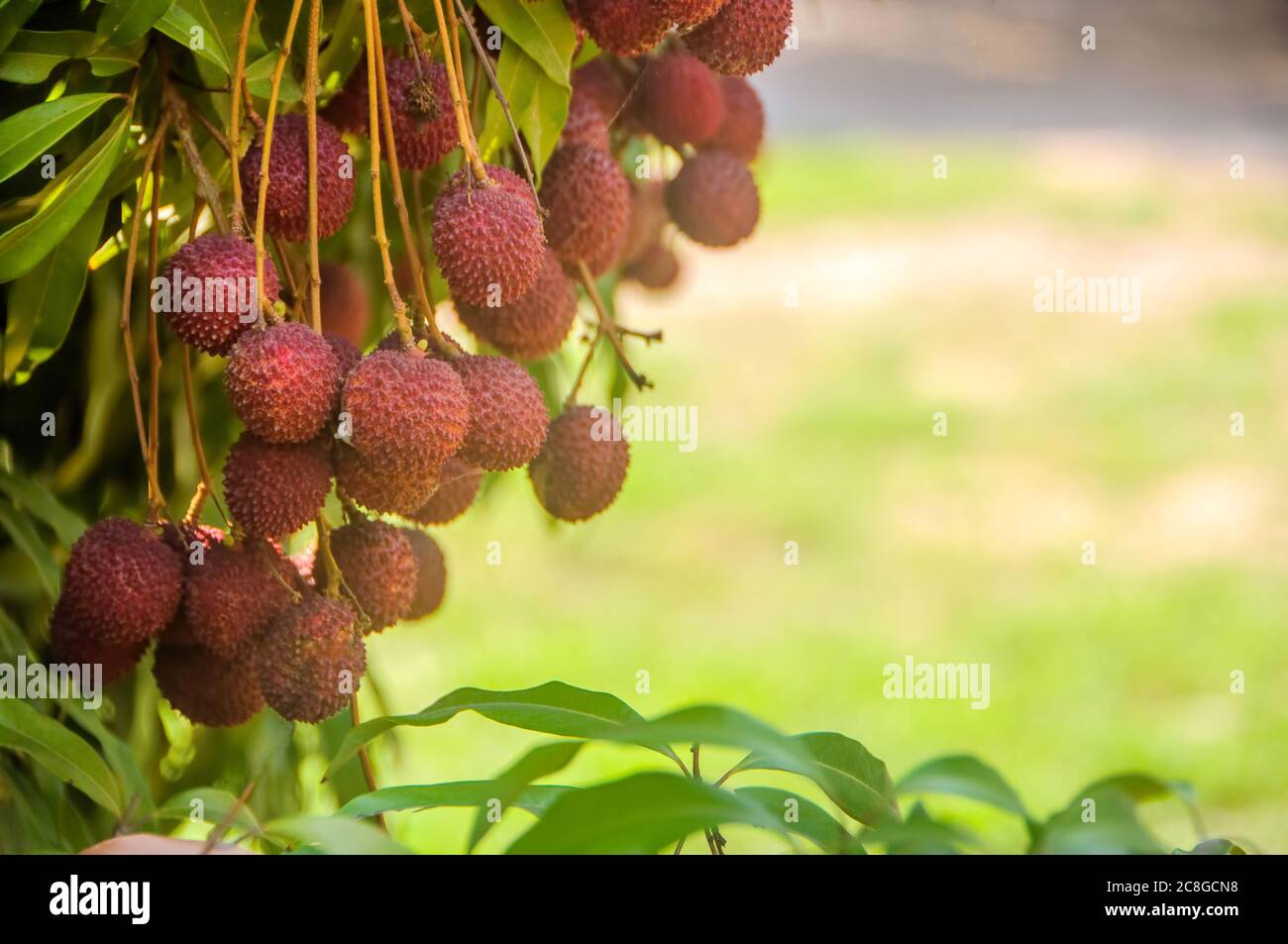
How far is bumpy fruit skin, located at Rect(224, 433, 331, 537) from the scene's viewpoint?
0.52 meters

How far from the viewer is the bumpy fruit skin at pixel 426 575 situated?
2.03 feet

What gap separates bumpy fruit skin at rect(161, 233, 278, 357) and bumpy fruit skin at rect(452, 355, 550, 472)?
0.08 metres

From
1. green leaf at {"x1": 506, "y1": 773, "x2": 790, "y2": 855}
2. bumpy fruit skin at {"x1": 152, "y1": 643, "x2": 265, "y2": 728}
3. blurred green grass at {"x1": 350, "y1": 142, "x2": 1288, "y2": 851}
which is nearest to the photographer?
green leaf at {"x1": 506, "y1": 773, "x2": 790, "y2": 855}

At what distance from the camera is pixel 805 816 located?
0.50 m

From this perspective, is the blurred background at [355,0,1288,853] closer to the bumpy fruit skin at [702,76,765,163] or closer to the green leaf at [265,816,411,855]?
the bumpy fruit skin at [702,76,765,163]

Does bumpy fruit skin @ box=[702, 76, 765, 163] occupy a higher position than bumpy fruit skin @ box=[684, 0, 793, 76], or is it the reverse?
bumpy fruit skin @ box=[702, 76, 765, 163]

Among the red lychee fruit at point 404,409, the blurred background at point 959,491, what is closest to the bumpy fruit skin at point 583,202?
the red lychee fruit at point 404,409

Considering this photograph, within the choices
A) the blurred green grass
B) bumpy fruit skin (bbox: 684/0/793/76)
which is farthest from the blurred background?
bumpy fruit skin (bbox: 684/0/793/76)

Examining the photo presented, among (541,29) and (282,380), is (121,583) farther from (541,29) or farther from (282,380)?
(541,29)

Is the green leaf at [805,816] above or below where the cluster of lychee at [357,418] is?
below

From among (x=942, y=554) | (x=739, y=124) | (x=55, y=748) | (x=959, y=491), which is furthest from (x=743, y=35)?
(x=959, y=491)

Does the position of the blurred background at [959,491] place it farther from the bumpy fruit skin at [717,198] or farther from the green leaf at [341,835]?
the green leaf at [341,835]

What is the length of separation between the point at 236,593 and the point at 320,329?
4.4 inches

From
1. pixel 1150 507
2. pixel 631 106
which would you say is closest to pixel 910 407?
pixel 1150 507
